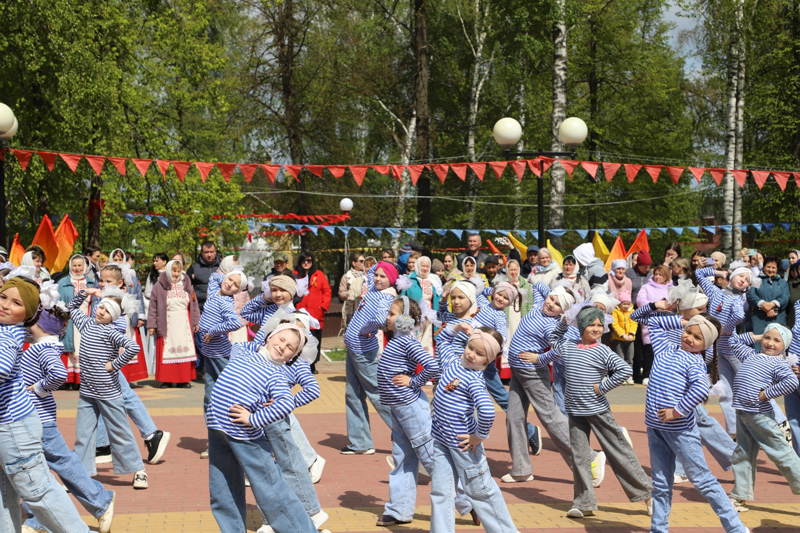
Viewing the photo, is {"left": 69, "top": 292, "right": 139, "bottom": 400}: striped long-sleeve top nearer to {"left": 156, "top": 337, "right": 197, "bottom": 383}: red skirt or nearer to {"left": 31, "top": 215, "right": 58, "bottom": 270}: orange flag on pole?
{"left": 156, "top": 337, "right": 197, "bottom": 383}: red skirt

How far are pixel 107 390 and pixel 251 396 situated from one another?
9.85ft

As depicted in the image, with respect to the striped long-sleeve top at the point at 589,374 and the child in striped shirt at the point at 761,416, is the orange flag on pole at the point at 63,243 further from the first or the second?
the child in striped shirt at the point at 761,416

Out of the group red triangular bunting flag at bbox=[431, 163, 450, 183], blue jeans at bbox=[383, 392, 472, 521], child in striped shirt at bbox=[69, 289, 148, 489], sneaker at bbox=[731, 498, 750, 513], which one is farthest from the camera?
red triangular bunting flag at bbox=[431, 163, 450, 183]

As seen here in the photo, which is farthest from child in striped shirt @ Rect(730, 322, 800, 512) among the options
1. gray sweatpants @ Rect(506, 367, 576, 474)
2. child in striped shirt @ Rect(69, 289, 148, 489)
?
child in striped shirt @ Rect(69, 289, 148, 489)

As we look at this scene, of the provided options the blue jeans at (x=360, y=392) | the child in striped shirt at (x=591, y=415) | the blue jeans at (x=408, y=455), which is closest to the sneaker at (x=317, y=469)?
the blue jeans at (x=360, y=392)

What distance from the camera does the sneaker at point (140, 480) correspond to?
284 inches

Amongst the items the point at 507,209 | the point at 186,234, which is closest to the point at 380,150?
the point at 507,209

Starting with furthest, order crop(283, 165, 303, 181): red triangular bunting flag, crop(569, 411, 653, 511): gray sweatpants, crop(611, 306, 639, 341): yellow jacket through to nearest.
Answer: crop(283, 165, 303, 181): red triangular bunting flag
crop(611, 306, 639, 341): yellow jacket
crop(569, 411, 653, 511): gray sweatpants

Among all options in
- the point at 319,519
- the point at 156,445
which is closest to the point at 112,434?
the point at 156,445

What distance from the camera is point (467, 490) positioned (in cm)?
525

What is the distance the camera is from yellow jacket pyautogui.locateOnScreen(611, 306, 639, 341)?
13.4 m

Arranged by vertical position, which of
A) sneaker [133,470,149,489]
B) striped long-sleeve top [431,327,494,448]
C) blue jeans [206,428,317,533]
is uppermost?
striped long-sleeve top [431,327,494,448]

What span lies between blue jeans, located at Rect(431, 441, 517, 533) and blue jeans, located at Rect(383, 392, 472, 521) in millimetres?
750

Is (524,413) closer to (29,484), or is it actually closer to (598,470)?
(598,470)
